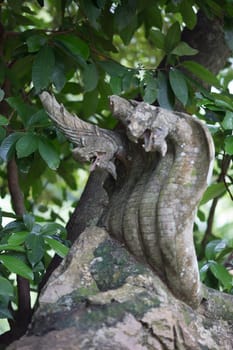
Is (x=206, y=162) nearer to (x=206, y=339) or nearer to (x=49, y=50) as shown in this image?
(x=206, y=339)

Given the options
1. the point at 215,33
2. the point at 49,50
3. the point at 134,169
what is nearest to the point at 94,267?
the point at 134,169

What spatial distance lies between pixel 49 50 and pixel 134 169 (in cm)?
56

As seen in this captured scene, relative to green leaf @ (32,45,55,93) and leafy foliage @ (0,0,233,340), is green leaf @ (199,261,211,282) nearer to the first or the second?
leafy foliage @ (0,0,233,340)

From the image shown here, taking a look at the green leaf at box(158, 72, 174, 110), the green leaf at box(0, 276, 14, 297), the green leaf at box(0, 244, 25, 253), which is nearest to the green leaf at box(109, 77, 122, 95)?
the green leaf at box(158, 72, 174, 110)

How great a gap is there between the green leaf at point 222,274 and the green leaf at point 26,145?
598 mm

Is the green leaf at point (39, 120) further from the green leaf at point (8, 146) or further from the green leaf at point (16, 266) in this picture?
the green leaf at point (16, 266)

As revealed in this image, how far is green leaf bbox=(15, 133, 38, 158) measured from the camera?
1899 mm

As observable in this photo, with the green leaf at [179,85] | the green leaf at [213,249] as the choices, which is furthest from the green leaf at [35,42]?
A: the green leaf at [213,249]

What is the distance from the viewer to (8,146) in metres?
1.94

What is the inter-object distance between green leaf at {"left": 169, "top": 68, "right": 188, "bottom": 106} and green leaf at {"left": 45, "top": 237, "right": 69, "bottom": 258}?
0.51 meters

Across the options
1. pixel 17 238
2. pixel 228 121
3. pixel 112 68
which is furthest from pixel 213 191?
pixel 17 238

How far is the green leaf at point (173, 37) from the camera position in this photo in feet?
6.64

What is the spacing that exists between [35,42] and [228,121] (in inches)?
22.4

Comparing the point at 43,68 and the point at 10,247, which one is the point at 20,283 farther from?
the point at 43,68
